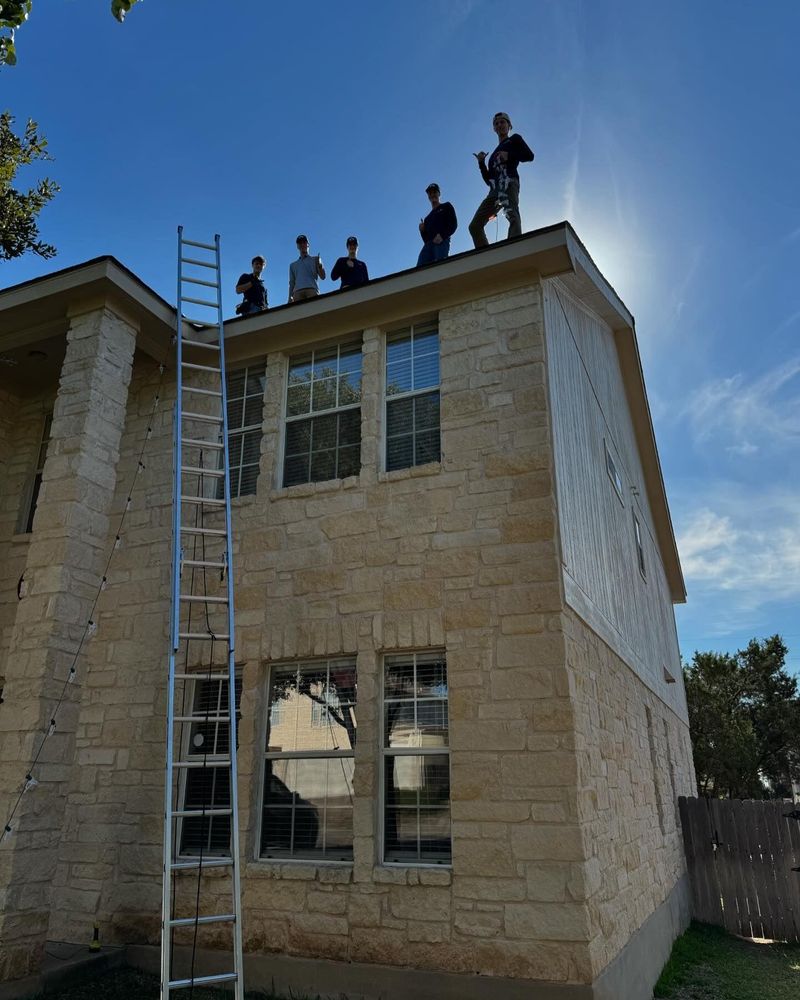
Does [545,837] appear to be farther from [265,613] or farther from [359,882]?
[265,613]

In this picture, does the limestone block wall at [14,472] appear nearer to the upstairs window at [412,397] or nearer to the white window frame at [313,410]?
the white window frame at [313,410]

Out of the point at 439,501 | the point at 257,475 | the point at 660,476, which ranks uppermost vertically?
the point at 660,476

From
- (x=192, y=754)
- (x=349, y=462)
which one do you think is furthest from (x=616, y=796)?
(x=349, y=462)

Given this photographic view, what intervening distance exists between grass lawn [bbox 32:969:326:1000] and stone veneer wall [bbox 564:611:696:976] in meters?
2.47

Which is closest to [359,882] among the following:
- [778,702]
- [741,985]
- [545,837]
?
[545,837]

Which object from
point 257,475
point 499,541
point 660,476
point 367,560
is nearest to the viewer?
point 499,541

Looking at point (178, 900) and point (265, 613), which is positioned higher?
point (265, 613)

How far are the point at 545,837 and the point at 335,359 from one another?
5.24m

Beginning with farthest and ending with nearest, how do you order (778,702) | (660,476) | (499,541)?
(778,702), (660,476), (499,541)

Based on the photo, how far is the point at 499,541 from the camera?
6.35 meters

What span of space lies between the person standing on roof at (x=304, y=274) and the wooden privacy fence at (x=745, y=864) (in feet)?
35.4

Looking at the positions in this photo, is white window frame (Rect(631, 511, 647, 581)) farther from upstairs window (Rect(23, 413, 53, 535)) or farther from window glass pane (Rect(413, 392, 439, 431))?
upstairs window (Rect(23, 413, 53, 535))

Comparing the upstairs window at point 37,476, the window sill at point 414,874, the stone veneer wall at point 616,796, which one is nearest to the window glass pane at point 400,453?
the stone veneer wall at point 616,796

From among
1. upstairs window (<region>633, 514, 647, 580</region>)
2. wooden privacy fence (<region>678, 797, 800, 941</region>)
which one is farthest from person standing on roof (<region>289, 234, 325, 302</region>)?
wooden privacy fence (<region>678, 797, 800, 941</region>)
